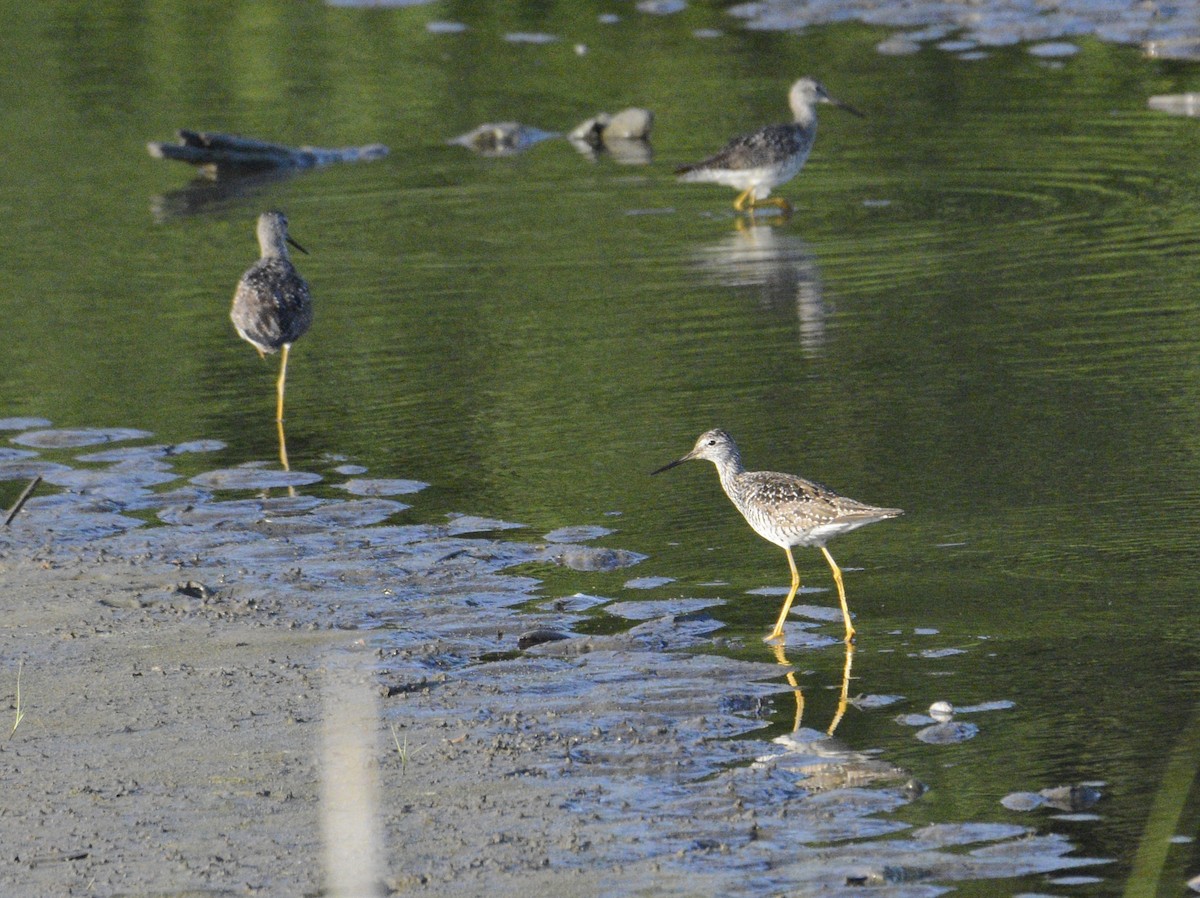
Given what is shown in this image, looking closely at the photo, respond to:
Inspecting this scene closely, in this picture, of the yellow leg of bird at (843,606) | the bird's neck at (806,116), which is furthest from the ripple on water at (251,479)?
the bird's neck at (806,116)

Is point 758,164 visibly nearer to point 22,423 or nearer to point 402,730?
point 22,423

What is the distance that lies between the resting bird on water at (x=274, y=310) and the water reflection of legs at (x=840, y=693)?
443 centimetres

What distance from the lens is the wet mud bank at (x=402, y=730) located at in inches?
218

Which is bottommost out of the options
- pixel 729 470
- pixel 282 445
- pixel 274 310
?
pixel 282 445

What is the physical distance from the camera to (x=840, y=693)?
686 centimetres

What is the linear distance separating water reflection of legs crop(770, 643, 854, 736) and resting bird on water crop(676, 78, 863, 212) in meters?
9.35

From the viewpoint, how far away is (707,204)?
1717 cm

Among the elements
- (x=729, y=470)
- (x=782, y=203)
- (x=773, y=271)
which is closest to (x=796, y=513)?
(x=729, y=470)

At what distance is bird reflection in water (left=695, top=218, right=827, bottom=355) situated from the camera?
1249 cm

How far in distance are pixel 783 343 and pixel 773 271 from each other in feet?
6.92

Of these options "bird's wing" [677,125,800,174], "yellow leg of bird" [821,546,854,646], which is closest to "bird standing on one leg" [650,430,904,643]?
"yellow leg of bird" [821,546,854,646]

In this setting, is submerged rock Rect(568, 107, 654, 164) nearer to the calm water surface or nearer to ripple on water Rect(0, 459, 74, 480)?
the calm water surface

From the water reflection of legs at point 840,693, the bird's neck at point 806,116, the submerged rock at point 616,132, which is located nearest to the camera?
the water reflection of legs at point 840,693

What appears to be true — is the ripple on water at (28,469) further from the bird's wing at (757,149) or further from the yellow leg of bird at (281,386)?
the bird's wing at (757,149)
